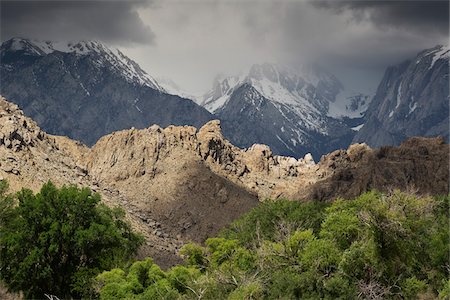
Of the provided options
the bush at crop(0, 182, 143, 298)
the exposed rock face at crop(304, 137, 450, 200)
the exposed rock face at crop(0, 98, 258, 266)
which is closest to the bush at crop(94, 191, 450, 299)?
the bush at crop(0, 182, 143, 298)

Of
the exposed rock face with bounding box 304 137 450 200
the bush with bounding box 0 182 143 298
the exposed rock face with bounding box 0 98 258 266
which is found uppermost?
the exposed rock face with bounding box 304 137 450 200

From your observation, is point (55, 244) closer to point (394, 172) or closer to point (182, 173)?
point (182, 173)

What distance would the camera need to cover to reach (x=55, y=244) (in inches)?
1844

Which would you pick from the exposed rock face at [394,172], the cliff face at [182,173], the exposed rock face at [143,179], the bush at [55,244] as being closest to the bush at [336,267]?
the bush at [55,244]

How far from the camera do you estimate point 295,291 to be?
1405 inches

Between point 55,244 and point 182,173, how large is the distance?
81541 mm

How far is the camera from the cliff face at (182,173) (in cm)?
10550

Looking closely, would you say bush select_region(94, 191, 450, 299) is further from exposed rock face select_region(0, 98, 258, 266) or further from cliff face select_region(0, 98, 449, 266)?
cliff face select_region(0, 98, 449, 266)

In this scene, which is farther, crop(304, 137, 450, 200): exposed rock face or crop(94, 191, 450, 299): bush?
crop(304, 137, 450, 200): exposed rock face

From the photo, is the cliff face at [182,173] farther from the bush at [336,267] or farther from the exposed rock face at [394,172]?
the bush at [336,267]

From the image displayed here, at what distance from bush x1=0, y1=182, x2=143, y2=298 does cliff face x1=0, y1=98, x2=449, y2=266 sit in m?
39.2

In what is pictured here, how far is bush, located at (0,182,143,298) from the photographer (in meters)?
46.7

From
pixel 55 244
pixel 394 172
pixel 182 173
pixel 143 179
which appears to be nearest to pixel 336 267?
pixel 55 244

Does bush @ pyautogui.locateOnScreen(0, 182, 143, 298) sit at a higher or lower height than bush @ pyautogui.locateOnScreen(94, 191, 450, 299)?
lower
